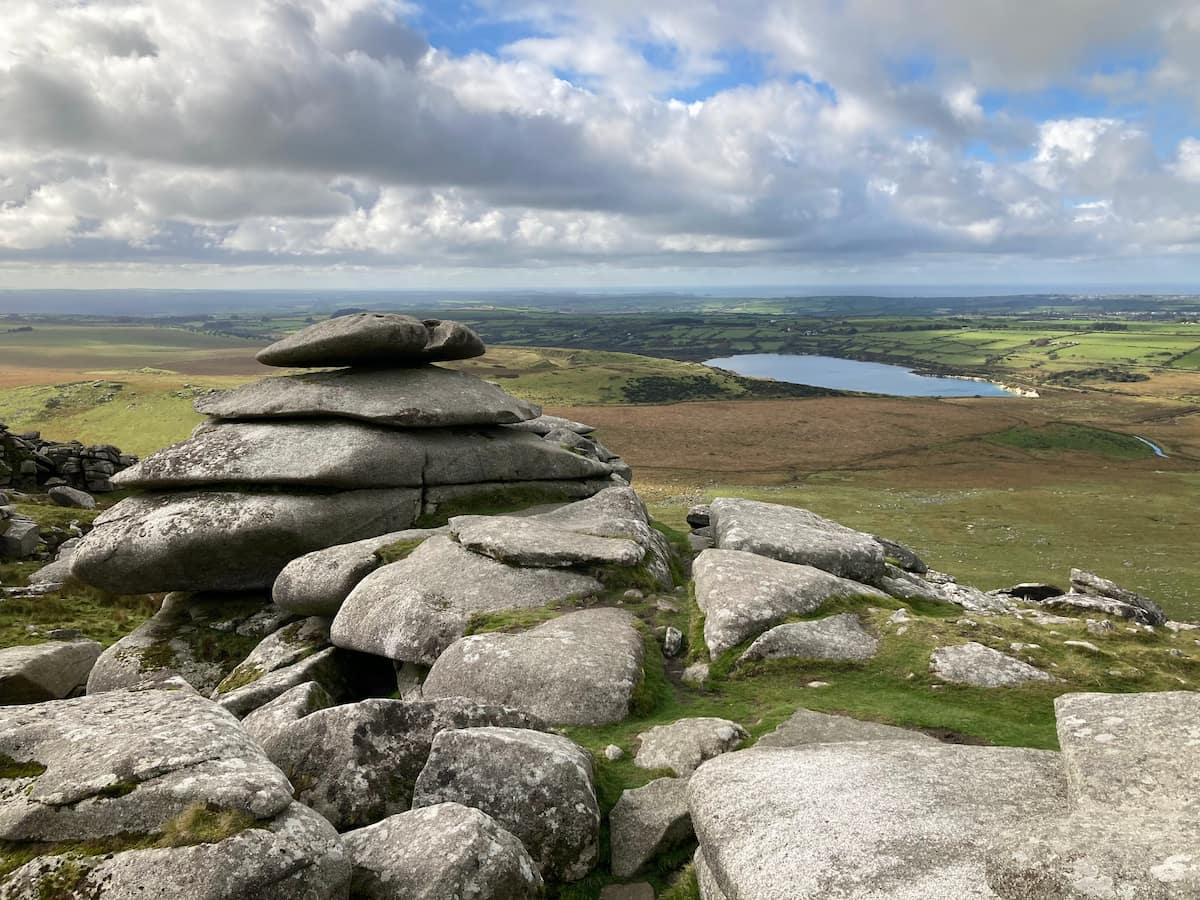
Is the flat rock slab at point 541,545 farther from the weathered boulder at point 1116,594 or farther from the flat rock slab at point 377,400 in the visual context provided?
the weathered boulder at point 1116,594

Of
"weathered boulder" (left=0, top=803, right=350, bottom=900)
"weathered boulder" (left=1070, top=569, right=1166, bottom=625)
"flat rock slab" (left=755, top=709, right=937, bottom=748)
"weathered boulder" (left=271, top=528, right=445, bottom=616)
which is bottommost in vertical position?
"weathered boulder" (left=1070, top=569, right=1166, bottom=625)

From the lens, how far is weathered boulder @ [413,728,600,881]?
389 inches

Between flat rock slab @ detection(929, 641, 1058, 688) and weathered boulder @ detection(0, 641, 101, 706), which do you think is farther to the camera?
weathered boulder @ detection(0, 641, 101, 706)

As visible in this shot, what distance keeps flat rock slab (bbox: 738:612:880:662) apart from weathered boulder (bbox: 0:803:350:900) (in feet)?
34.0

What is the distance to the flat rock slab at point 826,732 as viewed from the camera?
12258mm

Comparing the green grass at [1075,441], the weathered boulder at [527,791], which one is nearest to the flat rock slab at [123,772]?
the weathered boulder at [527,791]

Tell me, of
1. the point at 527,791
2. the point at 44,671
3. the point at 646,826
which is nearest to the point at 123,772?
the point at 527,791

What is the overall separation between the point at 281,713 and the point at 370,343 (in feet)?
57.3

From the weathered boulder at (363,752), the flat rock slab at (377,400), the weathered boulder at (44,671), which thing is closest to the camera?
the weathered boulder at (363,752)

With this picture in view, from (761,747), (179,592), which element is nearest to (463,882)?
(761,747)

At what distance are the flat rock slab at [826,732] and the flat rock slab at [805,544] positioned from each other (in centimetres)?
874

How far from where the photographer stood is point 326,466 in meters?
24.6

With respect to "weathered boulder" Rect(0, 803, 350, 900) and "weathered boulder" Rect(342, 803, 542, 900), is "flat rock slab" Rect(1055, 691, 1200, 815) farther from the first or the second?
"weathered boulder" Rect(0, 803, 350, 900)

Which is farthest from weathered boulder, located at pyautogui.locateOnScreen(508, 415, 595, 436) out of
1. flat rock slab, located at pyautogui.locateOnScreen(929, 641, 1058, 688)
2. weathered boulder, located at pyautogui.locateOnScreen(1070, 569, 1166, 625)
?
weathered boulder, located at pyautogui.locateOnScreen(1070, 569, 1166, 625)
